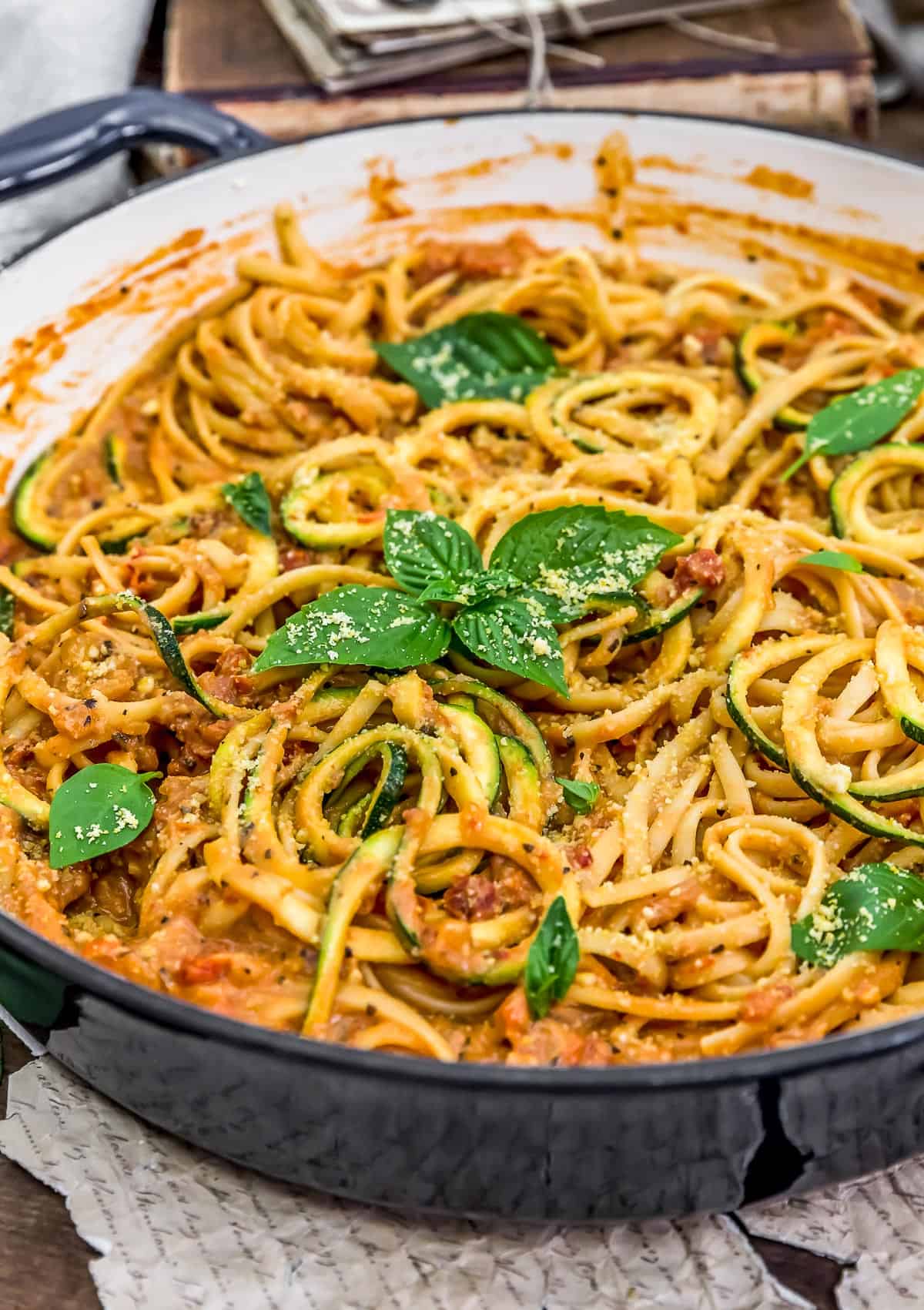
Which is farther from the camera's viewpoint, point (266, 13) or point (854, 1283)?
point (266, 13)

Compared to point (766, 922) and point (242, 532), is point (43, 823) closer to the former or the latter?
point (242, 532)

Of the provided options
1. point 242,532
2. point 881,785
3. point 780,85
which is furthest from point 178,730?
point 780,85

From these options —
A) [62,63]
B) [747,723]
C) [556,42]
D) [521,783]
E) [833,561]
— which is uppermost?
[556,42]

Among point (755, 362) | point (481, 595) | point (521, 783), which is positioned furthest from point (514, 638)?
point (755, 362)

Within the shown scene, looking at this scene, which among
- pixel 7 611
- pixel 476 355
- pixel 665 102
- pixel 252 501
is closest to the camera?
pixel 7 611

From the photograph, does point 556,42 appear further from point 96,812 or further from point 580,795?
point 96,812
